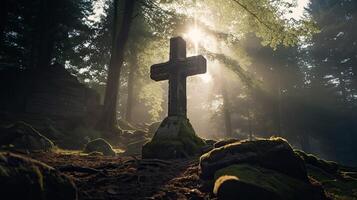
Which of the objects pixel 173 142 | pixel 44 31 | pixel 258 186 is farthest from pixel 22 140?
pixel 44 31

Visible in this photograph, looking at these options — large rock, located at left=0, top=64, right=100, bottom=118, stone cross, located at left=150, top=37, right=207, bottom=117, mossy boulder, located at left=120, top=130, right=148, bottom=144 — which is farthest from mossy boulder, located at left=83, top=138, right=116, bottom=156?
large rock, located at left=0, top=64, right=100, bottom=118

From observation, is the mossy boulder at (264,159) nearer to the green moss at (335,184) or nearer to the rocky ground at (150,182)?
the rocky ground at (150,182)

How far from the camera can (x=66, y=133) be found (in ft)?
50.4

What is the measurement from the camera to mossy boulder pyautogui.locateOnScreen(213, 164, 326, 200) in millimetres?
4074

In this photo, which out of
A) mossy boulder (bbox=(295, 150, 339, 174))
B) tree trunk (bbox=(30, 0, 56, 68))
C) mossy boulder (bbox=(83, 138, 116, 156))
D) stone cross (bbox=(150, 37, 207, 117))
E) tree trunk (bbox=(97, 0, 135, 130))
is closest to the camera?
mossy boulder (bbox=(295, 150, 339, 174))

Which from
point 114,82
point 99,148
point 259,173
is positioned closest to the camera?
point 259,173

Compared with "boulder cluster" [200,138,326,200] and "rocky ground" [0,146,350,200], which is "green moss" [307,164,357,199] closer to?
"rocky ground" [0,146,350,200]

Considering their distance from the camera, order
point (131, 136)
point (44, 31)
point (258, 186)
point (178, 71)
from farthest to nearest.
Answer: point (44, 31), point (131, 136), point (178, 71), point (258, 186)

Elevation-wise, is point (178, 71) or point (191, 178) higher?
point (178, 71)

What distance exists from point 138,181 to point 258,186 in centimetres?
196

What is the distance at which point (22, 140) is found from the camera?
9375 mm

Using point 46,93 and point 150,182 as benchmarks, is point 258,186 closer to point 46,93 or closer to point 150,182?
point 150,182

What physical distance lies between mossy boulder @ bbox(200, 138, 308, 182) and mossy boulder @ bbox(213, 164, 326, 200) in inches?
9.3

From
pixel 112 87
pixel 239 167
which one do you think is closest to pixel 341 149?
pixel 112 87
